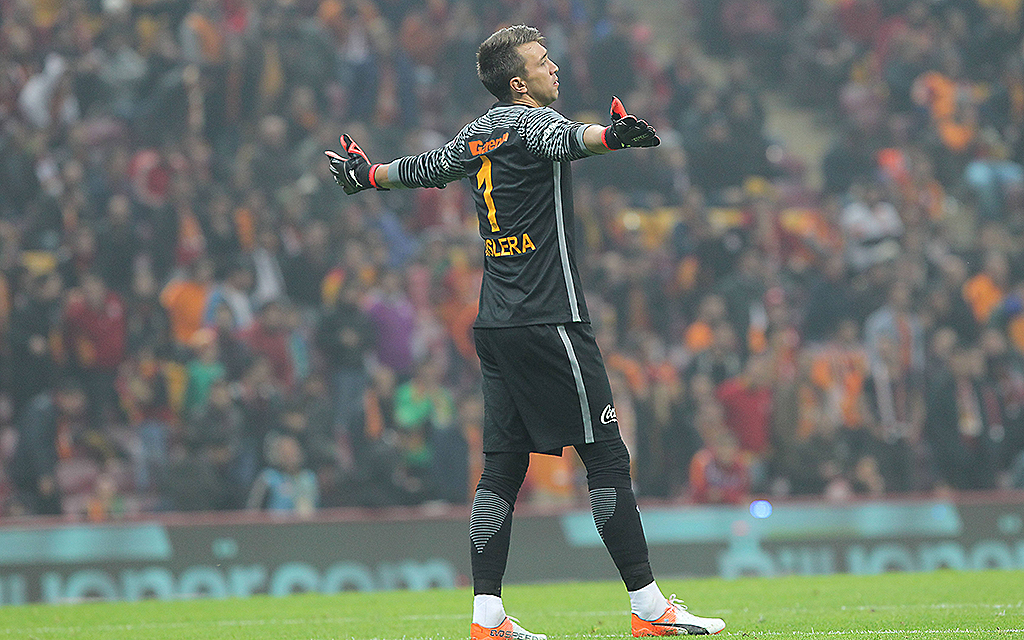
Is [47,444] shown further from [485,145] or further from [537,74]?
[537,74]

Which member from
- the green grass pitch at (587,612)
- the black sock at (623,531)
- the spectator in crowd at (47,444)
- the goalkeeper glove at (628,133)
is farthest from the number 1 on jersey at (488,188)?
the spectator in crowd at (47,444)

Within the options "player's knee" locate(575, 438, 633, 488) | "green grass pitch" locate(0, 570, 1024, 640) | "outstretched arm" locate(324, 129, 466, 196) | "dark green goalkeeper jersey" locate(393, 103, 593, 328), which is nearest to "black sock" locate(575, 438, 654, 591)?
"player's knee" locate(575, 438, 633, 488)

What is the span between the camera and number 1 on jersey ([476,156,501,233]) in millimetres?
4793

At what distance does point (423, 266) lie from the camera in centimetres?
1294

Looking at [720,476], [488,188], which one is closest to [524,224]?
[488,188]

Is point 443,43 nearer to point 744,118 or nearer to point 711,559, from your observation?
point 744,118

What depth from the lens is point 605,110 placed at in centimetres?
1534

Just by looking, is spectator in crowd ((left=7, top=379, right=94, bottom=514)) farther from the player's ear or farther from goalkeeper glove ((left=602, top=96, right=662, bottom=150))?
goalkeeper glove ((left=602, top=96, right=662, bottom=150))

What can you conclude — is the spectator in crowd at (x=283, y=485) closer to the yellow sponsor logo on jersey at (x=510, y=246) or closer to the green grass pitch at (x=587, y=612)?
the green grass pitch at (x=587, y=612)

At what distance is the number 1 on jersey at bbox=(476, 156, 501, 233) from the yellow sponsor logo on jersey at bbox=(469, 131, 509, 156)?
31 mm

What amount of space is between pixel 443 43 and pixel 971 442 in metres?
7.39

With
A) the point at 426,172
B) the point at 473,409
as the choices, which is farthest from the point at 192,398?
the point at 426,172

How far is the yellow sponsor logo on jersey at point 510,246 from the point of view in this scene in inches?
186

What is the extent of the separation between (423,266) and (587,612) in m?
6.87
